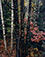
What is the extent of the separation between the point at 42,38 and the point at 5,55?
215 centimetres

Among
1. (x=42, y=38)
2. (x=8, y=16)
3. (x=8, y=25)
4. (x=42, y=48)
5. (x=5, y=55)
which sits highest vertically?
(x=8, y=16)

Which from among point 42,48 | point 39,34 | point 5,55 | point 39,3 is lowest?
point 5,55

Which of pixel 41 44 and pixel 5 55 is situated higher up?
pixel 41 44

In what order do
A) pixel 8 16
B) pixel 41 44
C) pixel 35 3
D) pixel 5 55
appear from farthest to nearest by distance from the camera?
pixel 35 3
pixel 8 16
pixel 41 44
pixel 5 55

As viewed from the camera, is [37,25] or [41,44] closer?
[41,44]

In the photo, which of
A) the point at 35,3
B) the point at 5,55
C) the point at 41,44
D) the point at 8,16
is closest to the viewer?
the point at 5,55

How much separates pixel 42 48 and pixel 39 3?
2.70 metres

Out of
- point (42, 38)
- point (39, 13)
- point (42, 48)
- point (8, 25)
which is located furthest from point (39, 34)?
point (8, 25)

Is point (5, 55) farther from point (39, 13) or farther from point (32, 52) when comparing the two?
point (39, 13)

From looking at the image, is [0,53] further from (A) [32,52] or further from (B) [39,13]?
(B) [39,13]

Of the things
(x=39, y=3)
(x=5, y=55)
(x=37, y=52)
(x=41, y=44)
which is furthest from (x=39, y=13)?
(x=5, y=55)

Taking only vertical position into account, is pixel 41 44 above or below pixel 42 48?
above

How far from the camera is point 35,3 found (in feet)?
14.3

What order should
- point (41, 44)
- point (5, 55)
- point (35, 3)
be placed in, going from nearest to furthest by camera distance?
point (5, 55)
point (41, 44)
point (35, 3)
